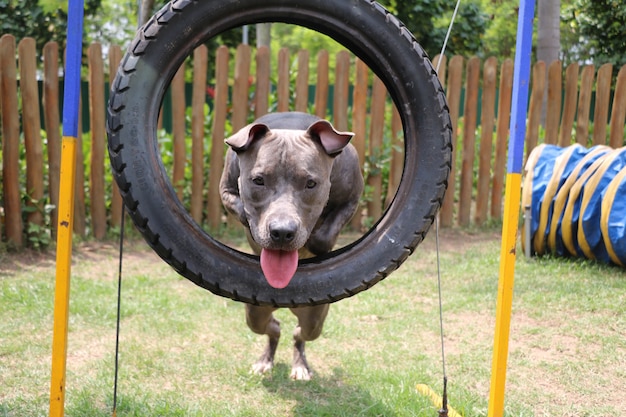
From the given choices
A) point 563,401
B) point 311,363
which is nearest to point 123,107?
point 311,363

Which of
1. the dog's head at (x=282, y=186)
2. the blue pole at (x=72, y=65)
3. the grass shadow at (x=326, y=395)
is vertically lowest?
the grass shadow at (x=326, y=395)

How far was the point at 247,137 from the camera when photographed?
292cm

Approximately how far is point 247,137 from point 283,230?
53 cm

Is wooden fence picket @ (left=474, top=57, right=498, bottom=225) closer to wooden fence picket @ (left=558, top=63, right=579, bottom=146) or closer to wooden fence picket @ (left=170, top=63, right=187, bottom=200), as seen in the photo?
wooden fence picket @ (left=558, top=63, right=579, bottom=146)

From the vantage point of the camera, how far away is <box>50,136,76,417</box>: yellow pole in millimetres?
2971

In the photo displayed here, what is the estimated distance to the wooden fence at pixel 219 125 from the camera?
22.7ft

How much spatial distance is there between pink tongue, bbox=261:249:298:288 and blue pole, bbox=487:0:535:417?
0.98 m

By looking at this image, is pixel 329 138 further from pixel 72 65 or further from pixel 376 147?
pixel 376 147

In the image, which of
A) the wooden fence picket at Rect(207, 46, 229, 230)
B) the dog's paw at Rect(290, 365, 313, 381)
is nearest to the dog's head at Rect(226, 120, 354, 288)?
the dog's paw at Rect(290, 365, 313, 381)

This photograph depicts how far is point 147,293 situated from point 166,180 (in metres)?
3.30

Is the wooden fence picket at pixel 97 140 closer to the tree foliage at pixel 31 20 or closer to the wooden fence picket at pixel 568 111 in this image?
the wooden fence picket at pixel 568 111

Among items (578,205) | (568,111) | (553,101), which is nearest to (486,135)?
(553,101)

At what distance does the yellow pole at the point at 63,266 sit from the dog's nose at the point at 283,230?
1001mm

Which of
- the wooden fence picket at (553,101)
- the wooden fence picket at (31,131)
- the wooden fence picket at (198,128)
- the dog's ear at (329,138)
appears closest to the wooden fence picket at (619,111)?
the wooden fence picket at (553,101)
